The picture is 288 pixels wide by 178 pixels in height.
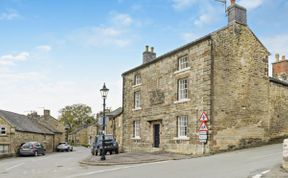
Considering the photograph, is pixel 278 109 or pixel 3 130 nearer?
pixel 278 109

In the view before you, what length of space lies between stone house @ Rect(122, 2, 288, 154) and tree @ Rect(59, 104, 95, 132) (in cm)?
7654

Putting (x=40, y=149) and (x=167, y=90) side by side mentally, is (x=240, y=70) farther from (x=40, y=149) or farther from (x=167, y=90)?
(x=40, y=149)

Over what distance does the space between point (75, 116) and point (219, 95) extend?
8487 cm

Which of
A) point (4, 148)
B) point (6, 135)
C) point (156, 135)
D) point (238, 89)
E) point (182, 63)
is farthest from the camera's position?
point (6, 135)

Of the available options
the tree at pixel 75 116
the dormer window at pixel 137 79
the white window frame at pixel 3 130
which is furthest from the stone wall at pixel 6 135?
the tree at pixel 75 116

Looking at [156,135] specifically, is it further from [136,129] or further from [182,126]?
[136,129]

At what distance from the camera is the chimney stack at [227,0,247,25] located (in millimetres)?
24234

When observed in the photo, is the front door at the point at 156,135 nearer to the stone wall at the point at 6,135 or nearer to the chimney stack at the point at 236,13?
the chimney stack at the point at 236,13

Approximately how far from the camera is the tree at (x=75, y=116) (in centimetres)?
10244

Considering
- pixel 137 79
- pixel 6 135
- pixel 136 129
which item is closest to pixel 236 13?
pixel 137 79

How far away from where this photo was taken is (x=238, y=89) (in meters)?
23.8

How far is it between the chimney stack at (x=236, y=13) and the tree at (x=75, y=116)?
82.0 meters

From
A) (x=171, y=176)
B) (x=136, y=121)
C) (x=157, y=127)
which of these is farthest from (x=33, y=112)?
(x=171, y=176)

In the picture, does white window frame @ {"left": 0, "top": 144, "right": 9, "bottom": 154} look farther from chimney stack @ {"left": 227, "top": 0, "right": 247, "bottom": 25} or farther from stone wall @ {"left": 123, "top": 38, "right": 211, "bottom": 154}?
chimney stack @ {"left": 227, "top": 0, "right": 247, "bottom": 25}
